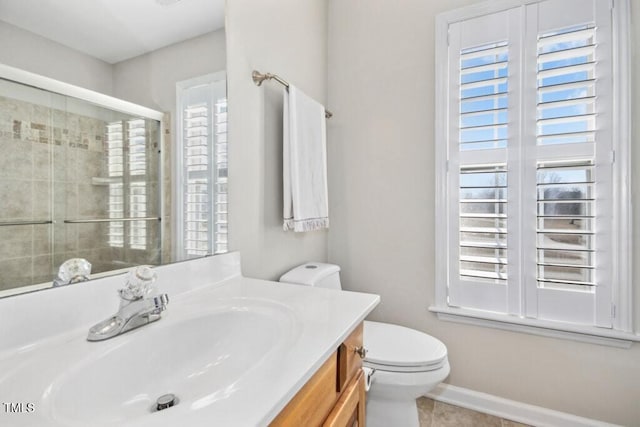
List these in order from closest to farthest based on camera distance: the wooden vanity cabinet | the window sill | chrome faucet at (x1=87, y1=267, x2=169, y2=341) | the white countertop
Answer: the white countertop
the wooden vanity cabinet
chrome faucet at (x1=87, y1=267, x2=169, y2=341)
the window sill

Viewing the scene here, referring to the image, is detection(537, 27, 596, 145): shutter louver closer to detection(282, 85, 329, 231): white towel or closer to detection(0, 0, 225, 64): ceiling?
detection(282, 85, 329, 231): white towel

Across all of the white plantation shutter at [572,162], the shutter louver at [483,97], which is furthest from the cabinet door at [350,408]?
→ the shutter louver at [483,97]

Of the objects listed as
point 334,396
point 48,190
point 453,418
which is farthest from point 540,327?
point 48,190

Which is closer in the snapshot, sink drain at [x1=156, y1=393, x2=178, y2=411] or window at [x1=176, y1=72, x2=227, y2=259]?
sink drain at [x1=156, y1=393, x2=178, y2=411]

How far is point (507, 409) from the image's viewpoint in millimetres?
1556

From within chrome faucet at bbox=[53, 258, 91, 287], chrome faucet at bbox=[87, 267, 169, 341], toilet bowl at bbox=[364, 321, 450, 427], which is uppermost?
chrome faucet at bbox=[53, 258, 91, 287]

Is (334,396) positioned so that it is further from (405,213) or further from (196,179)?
(405,213)

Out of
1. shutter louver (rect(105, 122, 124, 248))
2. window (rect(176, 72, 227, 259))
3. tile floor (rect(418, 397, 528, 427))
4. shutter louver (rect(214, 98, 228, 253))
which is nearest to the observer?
shutter louver (rect(105, 122, 124, 248))

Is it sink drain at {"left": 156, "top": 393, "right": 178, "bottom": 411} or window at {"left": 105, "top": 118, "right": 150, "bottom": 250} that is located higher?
window at {"left": 105, "top": 118, "right": 150, "bottom": 250}

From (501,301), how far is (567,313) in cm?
26

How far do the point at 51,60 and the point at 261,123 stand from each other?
0.76 metres

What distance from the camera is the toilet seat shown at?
121 centimetres

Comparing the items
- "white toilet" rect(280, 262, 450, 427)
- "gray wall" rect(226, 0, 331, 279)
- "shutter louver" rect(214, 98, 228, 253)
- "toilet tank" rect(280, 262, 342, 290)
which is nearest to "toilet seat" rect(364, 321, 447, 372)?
"white toilet" rect(280, 262, 450, 427)

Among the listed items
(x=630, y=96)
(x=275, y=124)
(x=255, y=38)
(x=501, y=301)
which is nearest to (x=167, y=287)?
(x=275, y=124)
